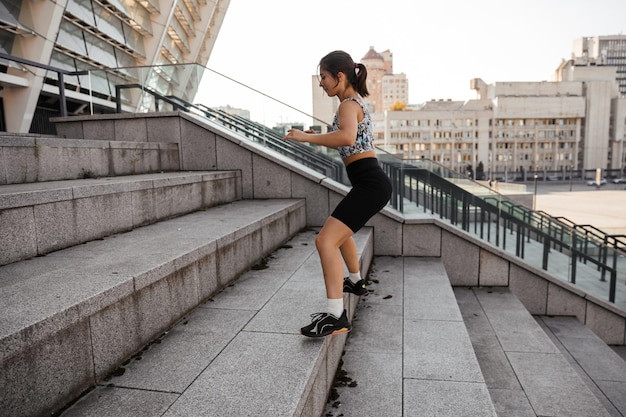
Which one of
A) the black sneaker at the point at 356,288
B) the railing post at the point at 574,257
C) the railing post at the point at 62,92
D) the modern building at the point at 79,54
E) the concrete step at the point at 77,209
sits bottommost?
the railing post at the point at 574,257

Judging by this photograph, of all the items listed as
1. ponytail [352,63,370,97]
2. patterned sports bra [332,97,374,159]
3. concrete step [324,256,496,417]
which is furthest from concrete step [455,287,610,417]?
ponytail [352,63,370,97]

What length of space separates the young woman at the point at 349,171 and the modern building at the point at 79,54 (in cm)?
678

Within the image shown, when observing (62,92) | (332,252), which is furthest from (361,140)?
(62,92)

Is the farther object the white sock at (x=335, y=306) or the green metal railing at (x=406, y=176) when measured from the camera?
the green metal railing at (x=406, y=176)

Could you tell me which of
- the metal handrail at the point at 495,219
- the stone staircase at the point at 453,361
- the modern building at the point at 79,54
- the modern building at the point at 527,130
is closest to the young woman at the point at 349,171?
the stone staircase at the point at 453,361

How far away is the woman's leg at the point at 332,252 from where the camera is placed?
10.0ft

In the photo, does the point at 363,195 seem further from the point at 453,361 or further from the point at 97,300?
the point at 97,300

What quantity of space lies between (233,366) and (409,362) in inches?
68.5

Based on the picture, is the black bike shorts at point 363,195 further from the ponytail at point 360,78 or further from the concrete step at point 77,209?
the concrete step at point 77,209

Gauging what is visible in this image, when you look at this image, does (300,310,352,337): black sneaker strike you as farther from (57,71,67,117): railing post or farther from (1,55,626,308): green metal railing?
(57,71,67,117): railing post

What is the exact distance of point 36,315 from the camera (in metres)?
2.22

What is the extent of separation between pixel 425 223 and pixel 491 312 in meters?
1.89

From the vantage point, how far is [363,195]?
3174 mm

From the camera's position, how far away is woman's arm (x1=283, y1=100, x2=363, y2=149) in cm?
297
